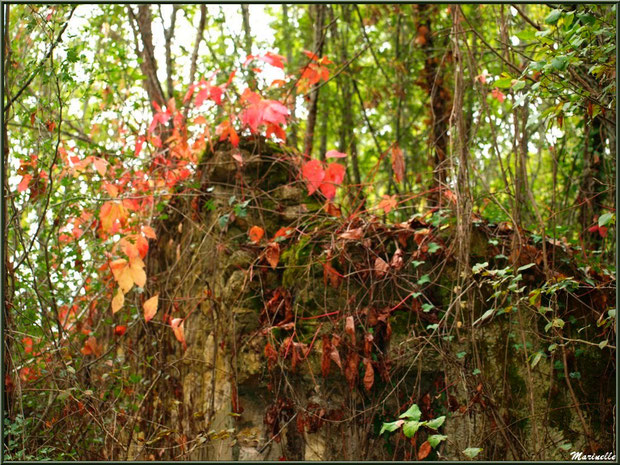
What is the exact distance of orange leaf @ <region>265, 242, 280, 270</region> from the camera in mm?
2842

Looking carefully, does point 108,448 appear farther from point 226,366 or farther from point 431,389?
point 431,389

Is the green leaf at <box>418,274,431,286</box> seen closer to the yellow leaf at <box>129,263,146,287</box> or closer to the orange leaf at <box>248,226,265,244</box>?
the orange leaf at <box>248,226,265,244</box>

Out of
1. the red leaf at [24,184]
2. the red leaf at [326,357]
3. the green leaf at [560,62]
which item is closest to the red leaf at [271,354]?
the red leaf at [326,357]

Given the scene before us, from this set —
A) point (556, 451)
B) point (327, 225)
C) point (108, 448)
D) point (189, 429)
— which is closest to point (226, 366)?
point (189, 429)

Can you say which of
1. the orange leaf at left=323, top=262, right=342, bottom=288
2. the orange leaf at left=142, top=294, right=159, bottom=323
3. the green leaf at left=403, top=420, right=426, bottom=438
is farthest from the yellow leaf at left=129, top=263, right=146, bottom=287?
the green leaf at left=403, top=420, right=426, bottom=438

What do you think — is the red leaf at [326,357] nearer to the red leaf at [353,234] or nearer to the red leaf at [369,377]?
the red leaf at [369,377]

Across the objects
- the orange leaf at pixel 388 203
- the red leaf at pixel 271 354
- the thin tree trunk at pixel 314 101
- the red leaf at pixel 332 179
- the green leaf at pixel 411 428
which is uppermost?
the thin tree trunk at pixel 314 101

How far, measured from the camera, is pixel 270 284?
2947mm

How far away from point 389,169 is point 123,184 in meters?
2.22

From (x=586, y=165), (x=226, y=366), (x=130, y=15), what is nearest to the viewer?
(x=226, y=366)

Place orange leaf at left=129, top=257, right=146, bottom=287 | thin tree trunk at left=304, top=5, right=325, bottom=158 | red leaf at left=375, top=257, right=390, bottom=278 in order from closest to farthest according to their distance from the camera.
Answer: red leaf at left=375, top=257, right=390, bottom=278
orange leaf at left=129, top=257, right=146, bottom=287
thin tree trunk at left=304, top=5, right=325, bottom=158

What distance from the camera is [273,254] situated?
2861 mm

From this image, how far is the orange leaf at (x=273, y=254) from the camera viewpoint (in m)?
2.84

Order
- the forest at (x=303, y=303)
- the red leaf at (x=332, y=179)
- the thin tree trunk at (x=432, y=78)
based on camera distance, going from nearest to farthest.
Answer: the forest at (x=303, y=303)
the red leaf at (x=332, y=179)
the thin tree trunk at (x=432, y=78)
